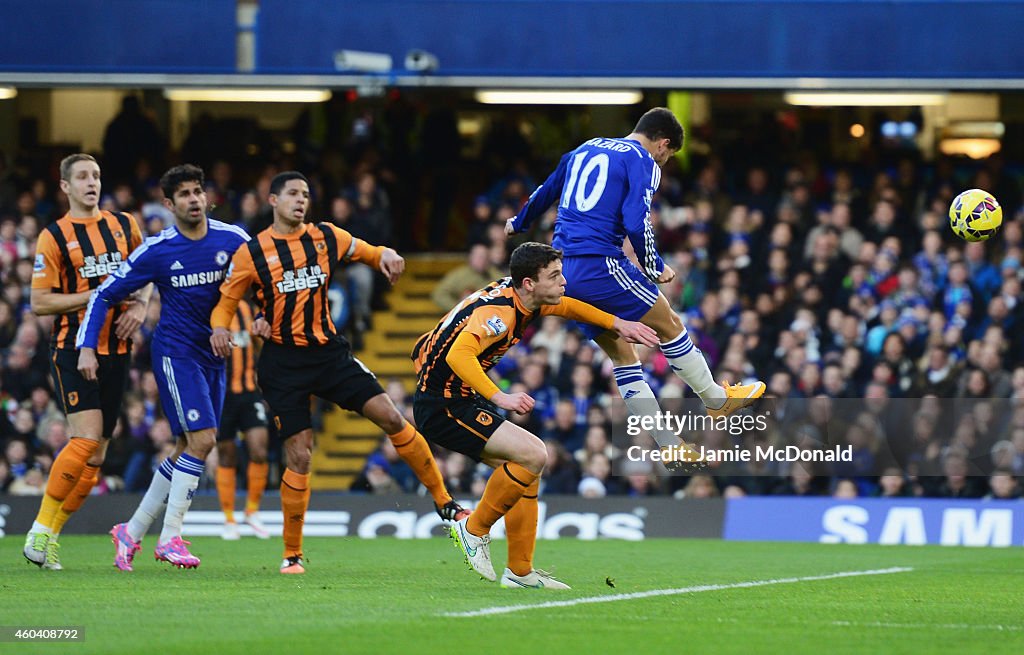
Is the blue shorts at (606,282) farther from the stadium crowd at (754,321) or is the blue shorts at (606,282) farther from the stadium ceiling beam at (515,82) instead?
the stadium ceiling beam at (515,82)

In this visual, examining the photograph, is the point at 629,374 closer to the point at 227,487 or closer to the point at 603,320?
the point at 603,320

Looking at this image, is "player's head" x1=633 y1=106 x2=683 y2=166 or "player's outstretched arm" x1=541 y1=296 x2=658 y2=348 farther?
"player's head" x1=633 y1=106 x2=683 y2=166

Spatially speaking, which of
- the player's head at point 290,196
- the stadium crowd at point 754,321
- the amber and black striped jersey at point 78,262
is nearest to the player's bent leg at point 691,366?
the player's head at point 290,196

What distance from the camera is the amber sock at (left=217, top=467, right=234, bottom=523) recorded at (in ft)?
49.2

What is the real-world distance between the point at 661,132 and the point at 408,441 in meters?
2.65

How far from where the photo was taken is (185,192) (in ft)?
34.1

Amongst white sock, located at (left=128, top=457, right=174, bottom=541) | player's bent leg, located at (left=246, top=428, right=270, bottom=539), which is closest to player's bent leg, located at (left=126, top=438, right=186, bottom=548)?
white sock, located at (left=128, top=457, right=174, bottom=541)

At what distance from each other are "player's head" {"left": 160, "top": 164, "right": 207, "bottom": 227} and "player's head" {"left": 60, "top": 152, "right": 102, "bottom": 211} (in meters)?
0.63

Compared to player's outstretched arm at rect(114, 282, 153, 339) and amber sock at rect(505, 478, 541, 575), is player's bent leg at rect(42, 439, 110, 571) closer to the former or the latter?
player's outstretched arm at rect(114, 282, 153, 339)

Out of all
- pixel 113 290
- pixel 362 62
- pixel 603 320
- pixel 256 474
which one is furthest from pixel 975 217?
pixel 362 62

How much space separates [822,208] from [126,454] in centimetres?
878

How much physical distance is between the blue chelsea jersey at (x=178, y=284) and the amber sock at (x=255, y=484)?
4.41 m

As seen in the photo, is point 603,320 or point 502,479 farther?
point 603,320

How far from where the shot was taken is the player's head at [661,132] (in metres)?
10.2
